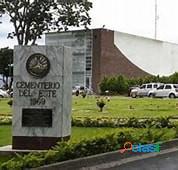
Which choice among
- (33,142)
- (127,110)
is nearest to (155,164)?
(33,142)

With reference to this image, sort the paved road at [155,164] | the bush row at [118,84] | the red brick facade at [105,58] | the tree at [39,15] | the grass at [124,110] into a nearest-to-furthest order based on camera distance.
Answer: the paved road at [155,164], the grass at [124,110], the tree at [39,15], the bush row at [118,84], the red brick facade at [105,58]

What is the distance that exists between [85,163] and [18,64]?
3.41 meters

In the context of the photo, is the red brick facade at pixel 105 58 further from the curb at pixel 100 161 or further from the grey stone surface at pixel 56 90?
the curb at pixel 100 161

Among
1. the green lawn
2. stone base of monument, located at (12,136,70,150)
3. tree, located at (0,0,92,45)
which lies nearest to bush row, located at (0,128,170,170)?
stone base of monument, located at (12,136,70,150)

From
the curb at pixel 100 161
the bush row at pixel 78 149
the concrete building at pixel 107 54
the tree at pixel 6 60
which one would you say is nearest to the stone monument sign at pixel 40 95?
the bush row at pixel 78 149

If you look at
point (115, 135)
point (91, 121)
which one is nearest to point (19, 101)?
point (115, 135)

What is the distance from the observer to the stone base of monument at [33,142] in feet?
41.5

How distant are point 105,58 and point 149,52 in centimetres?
1023

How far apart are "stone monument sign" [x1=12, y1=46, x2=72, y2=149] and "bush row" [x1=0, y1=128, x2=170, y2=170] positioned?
1.49 m

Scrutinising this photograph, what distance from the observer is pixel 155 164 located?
36.0 ft

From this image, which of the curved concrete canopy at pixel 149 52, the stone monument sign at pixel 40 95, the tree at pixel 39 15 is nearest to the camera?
the stone monument sign at pixel 40 95

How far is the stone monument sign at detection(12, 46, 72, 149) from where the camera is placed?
12539 millimetres

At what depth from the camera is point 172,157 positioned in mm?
11828

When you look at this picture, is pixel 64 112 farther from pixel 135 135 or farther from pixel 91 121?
pixel 91 121
